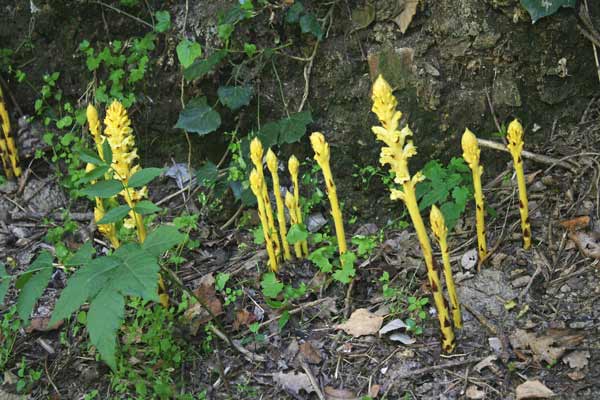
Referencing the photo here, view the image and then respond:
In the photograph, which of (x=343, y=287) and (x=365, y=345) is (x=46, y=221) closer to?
(x=343, y=287)

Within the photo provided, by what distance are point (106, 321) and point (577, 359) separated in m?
1.63

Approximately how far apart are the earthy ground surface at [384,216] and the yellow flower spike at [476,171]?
109mm

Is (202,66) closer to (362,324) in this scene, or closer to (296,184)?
(296,184)

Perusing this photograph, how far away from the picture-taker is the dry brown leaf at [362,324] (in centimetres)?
269

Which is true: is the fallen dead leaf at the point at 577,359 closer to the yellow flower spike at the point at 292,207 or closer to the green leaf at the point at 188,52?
the yellow flower spike at the point at 292,207

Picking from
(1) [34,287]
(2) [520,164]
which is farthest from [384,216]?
(1) [34,287]

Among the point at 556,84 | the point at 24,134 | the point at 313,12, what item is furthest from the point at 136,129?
the point at 556,84

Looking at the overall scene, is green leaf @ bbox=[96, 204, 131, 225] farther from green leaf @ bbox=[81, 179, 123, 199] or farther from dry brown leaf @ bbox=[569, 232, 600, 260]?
dry brown leaf @ bbox=[569, 232, 600, 260]

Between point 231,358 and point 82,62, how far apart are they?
226 centimetres

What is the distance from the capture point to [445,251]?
7.66 ft

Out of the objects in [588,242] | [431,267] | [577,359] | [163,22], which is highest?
[163,22]

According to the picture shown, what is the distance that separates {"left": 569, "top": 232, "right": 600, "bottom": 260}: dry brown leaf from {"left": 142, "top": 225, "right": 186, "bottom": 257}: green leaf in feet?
5.51

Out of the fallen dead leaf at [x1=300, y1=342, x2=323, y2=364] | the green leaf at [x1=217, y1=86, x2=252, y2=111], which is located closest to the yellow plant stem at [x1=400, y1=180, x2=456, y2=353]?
the fallen dead leaf at [x1=300, y1=342, x2=323, y2=364]

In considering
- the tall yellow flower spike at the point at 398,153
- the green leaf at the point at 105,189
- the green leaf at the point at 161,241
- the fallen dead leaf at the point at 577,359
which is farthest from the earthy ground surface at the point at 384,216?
the green leaf at the point at 105,189
